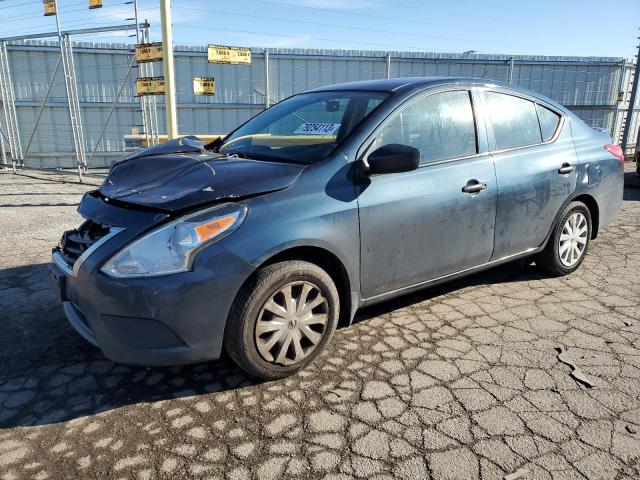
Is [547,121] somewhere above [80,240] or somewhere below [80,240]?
above

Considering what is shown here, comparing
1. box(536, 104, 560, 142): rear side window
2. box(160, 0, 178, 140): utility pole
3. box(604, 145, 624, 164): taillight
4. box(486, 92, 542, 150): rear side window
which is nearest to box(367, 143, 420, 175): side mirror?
box(486, 92, 542, 150): rear side window

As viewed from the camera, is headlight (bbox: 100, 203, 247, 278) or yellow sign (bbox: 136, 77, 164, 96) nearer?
headlight (bbox: 100, 203, 247, 278)

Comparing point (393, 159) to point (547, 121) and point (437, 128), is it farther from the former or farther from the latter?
point (547, 121)

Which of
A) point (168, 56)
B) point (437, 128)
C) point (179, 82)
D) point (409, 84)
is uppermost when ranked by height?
point (168, 56)

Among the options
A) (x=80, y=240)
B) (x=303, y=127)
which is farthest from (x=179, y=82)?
(x=80, y=240)

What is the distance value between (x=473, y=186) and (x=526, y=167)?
664mm

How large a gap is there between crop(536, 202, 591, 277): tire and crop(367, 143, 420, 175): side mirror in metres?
1.93

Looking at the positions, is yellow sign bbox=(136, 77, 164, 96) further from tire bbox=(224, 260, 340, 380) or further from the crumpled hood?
tire bbox=(224, 260, 340, 380)

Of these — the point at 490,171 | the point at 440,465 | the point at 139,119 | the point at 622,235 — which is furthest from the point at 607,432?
the point at 139,119

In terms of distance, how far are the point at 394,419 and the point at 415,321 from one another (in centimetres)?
119

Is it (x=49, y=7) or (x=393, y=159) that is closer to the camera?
(x=393, y=159)

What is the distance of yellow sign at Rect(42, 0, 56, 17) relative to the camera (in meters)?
9.14

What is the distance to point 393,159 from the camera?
9.57ft

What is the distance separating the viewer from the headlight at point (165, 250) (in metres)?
2.46
